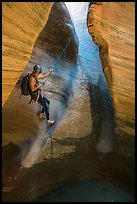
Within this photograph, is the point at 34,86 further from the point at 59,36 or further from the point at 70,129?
the point at 59,36

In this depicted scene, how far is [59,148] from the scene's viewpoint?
848 cm

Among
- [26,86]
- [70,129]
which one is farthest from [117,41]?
[70,129]

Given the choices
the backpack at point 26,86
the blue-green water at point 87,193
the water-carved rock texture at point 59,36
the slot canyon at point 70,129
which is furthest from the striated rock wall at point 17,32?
the blue-green water at point 87,193

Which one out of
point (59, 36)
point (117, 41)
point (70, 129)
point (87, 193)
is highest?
point (117, 41)

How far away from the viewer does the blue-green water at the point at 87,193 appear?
31.4 ft

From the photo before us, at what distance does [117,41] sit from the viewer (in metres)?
5.89

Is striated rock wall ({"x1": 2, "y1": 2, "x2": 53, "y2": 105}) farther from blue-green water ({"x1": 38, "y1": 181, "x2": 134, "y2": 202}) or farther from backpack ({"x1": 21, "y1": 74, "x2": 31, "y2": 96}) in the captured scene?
blue-green water ({"x1": 38, "y1": 181, "x2": 134, "y2": 202})

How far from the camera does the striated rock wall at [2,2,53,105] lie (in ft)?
14.2

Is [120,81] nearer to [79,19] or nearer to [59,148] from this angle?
[59,148]

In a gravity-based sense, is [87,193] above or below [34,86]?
below

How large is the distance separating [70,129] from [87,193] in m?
2.90

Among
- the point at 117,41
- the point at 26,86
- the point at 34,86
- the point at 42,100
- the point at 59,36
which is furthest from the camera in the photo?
the point at 59,36

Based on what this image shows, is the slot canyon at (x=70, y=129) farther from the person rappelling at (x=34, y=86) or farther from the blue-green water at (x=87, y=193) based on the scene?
the person rappelling at (x=34, y=86)

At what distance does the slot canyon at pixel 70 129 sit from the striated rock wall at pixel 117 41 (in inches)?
A: 1.0
